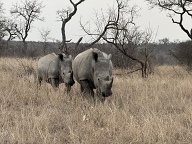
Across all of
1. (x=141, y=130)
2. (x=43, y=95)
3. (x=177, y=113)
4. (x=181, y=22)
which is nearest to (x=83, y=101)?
(x=43, y=95)

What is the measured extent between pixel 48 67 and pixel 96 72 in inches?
142

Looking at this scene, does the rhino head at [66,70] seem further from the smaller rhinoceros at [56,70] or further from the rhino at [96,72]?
the rhino at [96,72]

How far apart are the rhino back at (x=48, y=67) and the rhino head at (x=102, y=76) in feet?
9.14

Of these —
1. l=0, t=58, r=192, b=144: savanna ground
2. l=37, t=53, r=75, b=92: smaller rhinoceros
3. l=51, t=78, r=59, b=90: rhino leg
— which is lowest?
l=0, t=58, r=192, b=144: savanna ground

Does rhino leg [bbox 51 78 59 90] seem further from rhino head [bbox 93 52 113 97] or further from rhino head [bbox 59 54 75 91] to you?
rhino head [bbox 93 52 113 97]

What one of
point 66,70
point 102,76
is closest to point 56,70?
point 66,70

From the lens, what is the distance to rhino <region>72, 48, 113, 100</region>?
658 cm

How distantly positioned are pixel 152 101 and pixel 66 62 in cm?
295

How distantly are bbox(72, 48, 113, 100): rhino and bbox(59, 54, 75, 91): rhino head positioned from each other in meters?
0.23

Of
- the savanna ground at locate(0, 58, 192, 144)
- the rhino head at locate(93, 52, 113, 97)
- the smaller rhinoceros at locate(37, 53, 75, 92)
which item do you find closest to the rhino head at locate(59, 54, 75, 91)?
the smaller rhinoceros at locate(37, 53, 75, 92)

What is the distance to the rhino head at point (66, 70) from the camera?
8.70m

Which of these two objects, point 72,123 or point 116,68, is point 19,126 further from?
point 116,68

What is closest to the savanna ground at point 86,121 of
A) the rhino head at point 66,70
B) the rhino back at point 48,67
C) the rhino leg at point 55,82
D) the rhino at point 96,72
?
the rhino at point 96,72

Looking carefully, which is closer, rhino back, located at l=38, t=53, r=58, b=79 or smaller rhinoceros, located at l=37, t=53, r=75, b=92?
smaller rhinoceros, located at l=37, t=53, r=75, b=92
